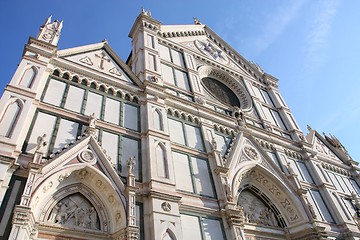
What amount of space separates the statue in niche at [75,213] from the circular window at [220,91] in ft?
36.6

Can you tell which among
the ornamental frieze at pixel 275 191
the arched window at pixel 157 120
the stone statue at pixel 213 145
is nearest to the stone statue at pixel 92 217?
the arched window at pixel 157 120

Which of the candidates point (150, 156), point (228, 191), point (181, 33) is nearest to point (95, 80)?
point (150, 156)

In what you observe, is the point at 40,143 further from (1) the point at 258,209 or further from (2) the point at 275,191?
(2) the point at 275,191

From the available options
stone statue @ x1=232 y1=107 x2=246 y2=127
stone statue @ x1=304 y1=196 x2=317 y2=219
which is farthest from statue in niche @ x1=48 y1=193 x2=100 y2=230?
stone statue @ x1=304 y1=196 x2=317 y2=219

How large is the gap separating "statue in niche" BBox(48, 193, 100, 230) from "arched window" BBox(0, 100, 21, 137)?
2609 millimetres

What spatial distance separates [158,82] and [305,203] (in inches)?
370

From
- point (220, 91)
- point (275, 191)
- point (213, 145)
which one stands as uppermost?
point (220, 91)

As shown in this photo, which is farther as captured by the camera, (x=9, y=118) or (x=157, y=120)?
(x=157, y=120)

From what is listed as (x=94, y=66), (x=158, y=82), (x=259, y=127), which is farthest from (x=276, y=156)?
(x=94, y=66)

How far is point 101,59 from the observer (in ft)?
45.8

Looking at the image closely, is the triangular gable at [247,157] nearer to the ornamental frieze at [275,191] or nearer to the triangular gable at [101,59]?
the ornamental frieze at [275,191]

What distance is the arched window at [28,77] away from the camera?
10105mm

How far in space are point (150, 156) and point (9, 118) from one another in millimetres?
4760

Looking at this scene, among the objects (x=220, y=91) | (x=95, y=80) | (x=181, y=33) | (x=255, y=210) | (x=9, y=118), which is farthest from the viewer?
(x=181, y=33)
